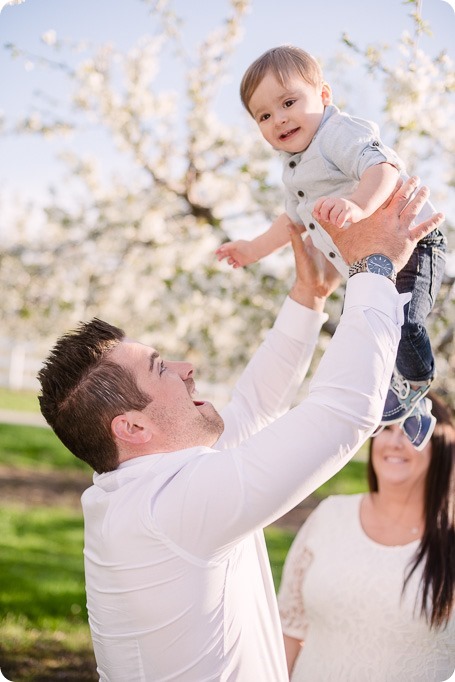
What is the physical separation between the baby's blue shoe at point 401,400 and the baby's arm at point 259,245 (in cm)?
55

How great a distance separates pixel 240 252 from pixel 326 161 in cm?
52

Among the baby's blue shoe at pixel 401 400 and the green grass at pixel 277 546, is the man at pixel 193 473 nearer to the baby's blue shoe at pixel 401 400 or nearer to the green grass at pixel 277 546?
the baby's blue shoe at pixel 401 400

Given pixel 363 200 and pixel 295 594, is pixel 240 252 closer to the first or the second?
pixel 363 200

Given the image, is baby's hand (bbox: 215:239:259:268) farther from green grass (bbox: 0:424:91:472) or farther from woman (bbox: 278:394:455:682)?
green grass (bbox: 0:424:91:472)

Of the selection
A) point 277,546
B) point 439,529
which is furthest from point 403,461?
point 277,546

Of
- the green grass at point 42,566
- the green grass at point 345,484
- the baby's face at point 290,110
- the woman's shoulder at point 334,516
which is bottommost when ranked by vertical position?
the green grass at point 42,566

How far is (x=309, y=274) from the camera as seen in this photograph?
2.46 meters

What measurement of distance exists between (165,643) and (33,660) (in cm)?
357

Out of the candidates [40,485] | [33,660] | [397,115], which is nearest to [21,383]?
[40,485]

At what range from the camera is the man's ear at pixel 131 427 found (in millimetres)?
2039

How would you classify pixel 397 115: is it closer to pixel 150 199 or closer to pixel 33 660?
pixel 150 199

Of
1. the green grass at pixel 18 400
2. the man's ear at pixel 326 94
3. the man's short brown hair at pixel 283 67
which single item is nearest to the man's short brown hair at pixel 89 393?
the man's short brown hair at pixel 283 67

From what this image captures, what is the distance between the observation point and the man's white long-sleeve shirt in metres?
1.71

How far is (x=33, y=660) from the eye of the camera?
200 inches
